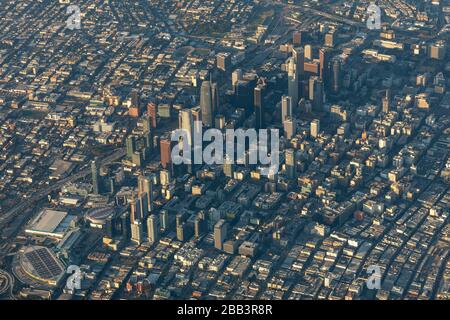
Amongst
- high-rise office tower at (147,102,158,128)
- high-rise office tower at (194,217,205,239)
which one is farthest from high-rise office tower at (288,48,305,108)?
high-rise office tower at (194,217,205,239)

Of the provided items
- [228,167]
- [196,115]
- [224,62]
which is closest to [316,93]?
[196,115]

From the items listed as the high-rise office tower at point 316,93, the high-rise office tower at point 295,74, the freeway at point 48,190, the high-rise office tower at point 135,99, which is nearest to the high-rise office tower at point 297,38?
the high-rise office tower at point 295,74

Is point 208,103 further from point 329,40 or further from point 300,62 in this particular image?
point 329,40

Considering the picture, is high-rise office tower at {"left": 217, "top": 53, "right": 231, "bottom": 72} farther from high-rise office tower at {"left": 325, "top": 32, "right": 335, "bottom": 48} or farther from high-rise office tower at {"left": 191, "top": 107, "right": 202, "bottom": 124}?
high-rise office tower at {"left": 191, "top": 107, "right": 202, "bottom": 124}

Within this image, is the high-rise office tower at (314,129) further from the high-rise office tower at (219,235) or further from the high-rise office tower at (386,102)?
the high-rise office tower at (219,235)
